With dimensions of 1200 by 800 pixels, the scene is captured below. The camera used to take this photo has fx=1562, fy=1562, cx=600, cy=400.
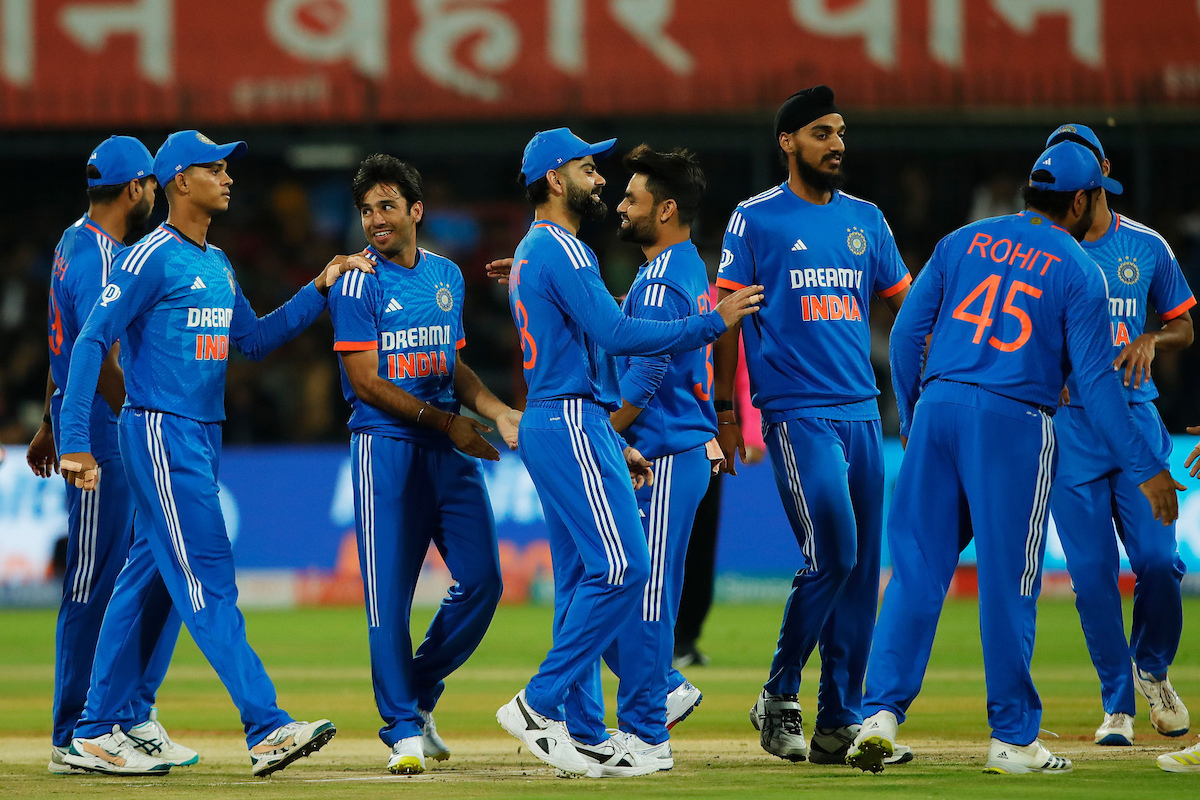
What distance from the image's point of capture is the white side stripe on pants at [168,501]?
6.89 metres

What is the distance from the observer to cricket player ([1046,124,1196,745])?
7.79 metres

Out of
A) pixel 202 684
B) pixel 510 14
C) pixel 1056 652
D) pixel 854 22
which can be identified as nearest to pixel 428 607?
pixel 202 684

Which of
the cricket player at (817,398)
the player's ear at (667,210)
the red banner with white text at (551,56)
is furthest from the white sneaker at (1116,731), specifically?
the red banner with white text at (551,56)

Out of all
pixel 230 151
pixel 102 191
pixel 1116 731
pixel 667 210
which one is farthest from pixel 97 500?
pixel 1116 731

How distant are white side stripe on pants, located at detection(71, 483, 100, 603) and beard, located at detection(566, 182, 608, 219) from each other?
2.68 metres

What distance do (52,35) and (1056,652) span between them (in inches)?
593

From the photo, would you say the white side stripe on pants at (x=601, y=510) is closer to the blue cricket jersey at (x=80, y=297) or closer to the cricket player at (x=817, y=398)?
the cricket player at (x=817, y=398)

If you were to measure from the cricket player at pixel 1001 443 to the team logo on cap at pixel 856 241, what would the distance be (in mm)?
666

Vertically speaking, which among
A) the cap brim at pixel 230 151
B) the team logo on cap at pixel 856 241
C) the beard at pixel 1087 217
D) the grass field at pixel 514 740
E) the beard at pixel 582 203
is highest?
the cap brim at pixel 230 151

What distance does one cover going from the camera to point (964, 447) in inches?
263

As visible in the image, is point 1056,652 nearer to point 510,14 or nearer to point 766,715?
point 766,715

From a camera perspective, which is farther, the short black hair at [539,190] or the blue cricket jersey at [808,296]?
the blue cricket jersey at [808,296]

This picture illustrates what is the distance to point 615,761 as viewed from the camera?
268 inches

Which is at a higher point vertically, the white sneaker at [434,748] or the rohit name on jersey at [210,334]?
the rohit name on jersey at [210,334]
